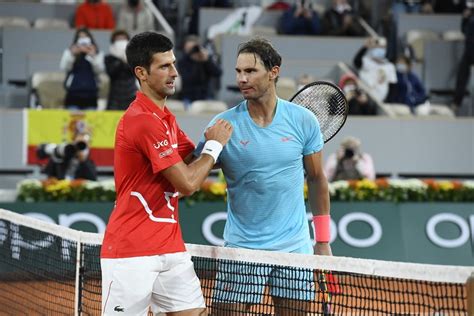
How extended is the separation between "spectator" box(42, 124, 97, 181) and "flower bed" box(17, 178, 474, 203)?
0.60 metres

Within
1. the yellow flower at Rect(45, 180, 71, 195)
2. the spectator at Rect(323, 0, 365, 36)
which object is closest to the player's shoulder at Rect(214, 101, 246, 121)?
the yellow flower at Rect(45, 180, 71, 195)

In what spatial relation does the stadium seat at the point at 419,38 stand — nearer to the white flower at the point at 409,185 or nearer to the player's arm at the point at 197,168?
the white flower at the point at 409,185

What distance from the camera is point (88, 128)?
1424 cm

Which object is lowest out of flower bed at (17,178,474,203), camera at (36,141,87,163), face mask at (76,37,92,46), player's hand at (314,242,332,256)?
flower bed at (17,178,474,203)

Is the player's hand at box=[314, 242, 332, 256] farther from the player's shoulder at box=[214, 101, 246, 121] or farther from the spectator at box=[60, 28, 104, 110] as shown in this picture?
the spectator at box=[60, 28, 104, 110]

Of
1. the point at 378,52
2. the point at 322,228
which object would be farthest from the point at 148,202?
the point at 378,52

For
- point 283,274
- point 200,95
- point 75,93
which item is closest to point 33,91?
point 75,93

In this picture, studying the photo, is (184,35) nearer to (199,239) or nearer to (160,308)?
(199,239)

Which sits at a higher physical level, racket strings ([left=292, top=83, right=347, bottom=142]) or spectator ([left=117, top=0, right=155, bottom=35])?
racket strings ([left=292, top=83, right=347, bottom=142])

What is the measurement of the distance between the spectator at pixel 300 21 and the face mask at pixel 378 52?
1.51 meters

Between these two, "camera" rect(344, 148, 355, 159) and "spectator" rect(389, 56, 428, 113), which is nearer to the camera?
"camera" rect(344, 148, 355, 159)

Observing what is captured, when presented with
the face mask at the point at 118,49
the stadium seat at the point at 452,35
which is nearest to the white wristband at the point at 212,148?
the face mask at the point at 118,49

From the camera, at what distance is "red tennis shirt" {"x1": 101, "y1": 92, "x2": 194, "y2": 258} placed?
515 cm

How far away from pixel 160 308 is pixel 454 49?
13.7 m
